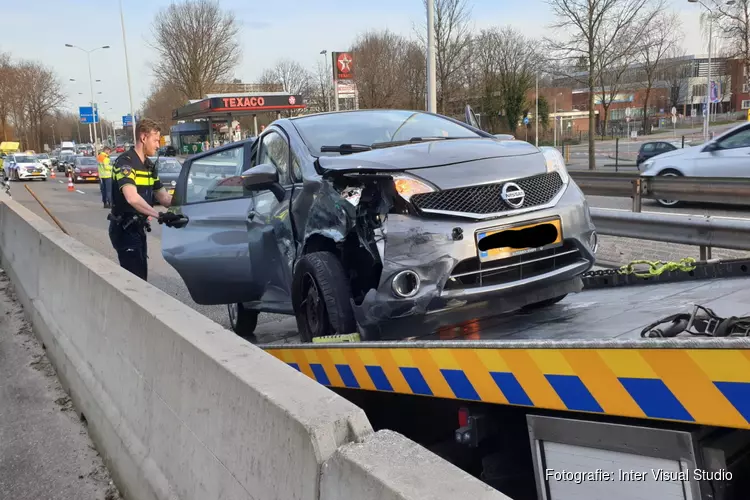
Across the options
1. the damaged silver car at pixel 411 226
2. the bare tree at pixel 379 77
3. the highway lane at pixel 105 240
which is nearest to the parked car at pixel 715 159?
the highway lane at pixel 105 240

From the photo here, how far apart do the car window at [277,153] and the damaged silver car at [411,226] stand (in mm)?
22

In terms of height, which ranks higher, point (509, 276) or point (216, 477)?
point (509, 276)

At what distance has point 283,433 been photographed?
2.16 metres

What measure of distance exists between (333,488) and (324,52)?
166 feet

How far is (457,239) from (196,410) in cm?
154

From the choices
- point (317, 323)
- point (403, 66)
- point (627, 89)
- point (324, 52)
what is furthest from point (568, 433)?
point (627, 89)

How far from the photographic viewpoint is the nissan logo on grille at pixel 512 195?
3.69m

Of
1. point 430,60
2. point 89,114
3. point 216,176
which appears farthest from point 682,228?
point 89,114

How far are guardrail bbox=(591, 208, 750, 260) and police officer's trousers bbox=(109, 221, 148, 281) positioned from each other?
486 cm

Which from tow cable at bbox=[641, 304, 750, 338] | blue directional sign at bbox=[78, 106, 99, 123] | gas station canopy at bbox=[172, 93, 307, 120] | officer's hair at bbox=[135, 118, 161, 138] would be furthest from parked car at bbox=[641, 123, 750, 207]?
blue directional sign at bbox=[78, 106, 99, 123]

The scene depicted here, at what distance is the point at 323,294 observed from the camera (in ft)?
13.4

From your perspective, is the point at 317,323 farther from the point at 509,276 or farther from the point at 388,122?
the point at 388,122

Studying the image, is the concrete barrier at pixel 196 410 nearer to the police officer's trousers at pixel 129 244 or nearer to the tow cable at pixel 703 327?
the police officer's trousers at pixel 129 244

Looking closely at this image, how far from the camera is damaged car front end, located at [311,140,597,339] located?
11.8ft
